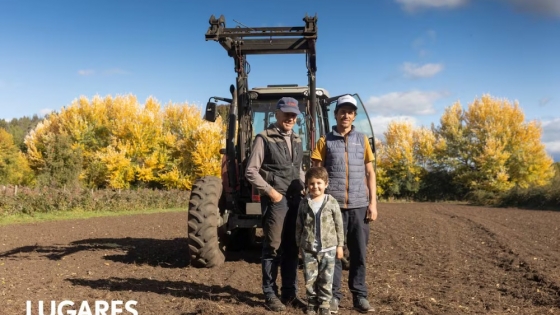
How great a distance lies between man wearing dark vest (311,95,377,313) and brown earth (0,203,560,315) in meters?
0.29

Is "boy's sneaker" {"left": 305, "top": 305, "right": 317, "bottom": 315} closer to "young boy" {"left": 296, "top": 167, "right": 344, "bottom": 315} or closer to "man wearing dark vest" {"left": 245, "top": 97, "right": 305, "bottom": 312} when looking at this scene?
"young boy" {"left": 296, "top": 167, "right": 344, "bottom": 315}

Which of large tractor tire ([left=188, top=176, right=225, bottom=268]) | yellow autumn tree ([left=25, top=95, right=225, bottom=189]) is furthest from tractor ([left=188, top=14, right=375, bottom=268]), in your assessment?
yellow autumn tree ([left=25, top=95, right=225, bottom=189])

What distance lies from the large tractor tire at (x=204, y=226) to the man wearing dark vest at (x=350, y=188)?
7.74 feet

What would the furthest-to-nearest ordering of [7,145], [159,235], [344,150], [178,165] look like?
1. [7,145]
2. [178,165]
3. [159,235]
4. [344,150]

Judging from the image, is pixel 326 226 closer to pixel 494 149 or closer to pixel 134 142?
pixel 134 142

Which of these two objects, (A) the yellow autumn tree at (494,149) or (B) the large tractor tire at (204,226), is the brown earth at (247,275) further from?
(A) the yellow autumn tree at (494,149)

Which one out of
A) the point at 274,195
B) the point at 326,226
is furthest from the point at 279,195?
the point at 326,226

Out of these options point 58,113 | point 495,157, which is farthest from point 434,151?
point 58,113

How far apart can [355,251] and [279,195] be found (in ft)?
2.94

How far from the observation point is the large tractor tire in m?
6.68

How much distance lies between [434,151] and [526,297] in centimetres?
3926

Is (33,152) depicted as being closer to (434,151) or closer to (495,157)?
(434,151)

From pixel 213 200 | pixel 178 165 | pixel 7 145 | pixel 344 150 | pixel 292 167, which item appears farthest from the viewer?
pixel 7 145

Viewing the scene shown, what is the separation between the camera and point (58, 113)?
137 feet
